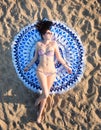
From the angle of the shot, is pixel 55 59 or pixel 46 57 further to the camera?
pixel 55 59

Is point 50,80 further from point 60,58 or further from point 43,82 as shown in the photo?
point 60,58

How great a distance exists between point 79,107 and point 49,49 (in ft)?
2.50

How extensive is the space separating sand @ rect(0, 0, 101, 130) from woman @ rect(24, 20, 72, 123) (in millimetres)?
178

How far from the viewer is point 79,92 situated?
5367 mm

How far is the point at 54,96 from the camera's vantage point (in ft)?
17.6

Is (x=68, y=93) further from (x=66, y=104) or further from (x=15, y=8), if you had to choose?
(x=15, y=8)

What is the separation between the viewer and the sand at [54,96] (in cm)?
530

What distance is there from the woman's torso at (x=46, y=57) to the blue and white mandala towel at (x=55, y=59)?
0.49 ft

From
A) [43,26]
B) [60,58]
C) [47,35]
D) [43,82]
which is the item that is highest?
[43,26]

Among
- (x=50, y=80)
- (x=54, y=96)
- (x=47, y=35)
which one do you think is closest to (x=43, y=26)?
(x=47, y=35)

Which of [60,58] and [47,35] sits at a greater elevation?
[47,35]

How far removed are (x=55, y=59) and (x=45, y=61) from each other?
18 cm

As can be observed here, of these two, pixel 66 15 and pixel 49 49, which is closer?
pixel 49 49

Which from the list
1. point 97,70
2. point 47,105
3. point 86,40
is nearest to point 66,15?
point 86,40
